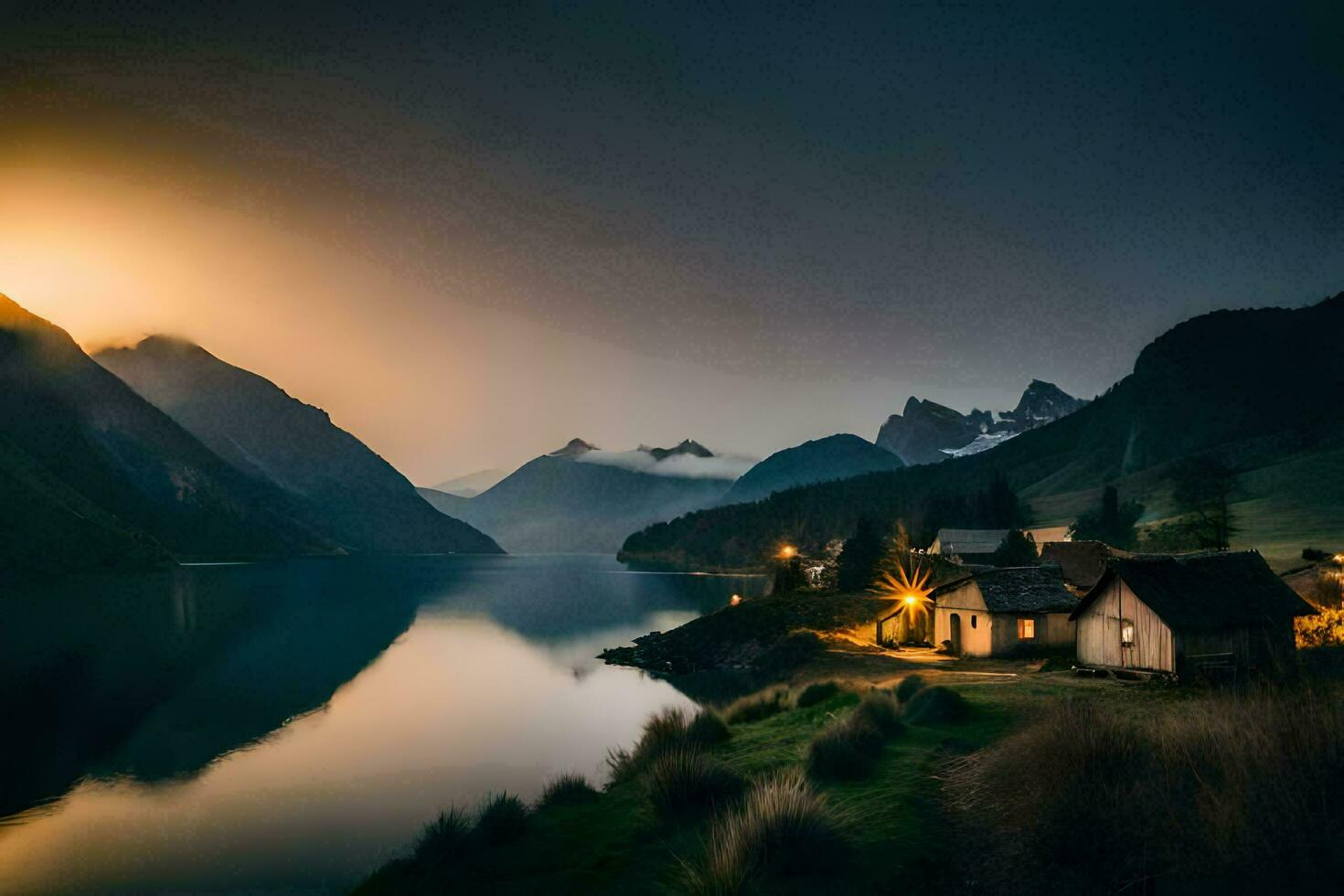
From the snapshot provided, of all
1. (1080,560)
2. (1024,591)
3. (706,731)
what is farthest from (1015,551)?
(706,731)

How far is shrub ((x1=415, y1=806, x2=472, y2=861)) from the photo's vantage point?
15.3m

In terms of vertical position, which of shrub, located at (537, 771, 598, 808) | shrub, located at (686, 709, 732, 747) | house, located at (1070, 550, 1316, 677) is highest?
house, located at (1070, 550, 1316, 677)

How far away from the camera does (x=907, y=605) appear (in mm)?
55969

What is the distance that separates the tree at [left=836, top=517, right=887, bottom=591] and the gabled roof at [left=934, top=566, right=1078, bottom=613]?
133 ft

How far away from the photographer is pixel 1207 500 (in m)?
96.5

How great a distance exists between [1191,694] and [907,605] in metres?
31.5

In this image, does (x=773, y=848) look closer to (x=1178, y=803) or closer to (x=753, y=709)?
(x=1178, y=803)

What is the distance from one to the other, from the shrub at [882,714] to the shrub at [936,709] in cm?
41

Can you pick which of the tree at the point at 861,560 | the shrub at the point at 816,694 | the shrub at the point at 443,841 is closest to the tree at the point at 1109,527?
the tree at the point at 861,560

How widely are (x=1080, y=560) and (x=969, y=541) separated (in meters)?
47.0

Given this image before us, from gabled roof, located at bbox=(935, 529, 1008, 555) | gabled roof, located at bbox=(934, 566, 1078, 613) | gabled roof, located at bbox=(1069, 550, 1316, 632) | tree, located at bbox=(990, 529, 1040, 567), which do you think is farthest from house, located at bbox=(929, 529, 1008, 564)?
gabled roof, located at bbox=(1069, 550, 1316, 632)

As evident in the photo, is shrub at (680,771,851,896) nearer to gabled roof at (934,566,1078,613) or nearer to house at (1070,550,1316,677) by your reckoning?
house at (1070,550,1316,677)

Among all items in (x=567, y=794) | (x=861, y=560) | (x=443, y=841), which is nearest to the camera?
(x=443, y=841)

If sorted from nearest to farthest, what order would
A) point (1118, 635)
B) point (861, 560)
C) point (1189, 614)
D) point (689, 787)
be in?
point (689, 787) → point (1189, 614) → point (1118, 635) → point (861, 560)
